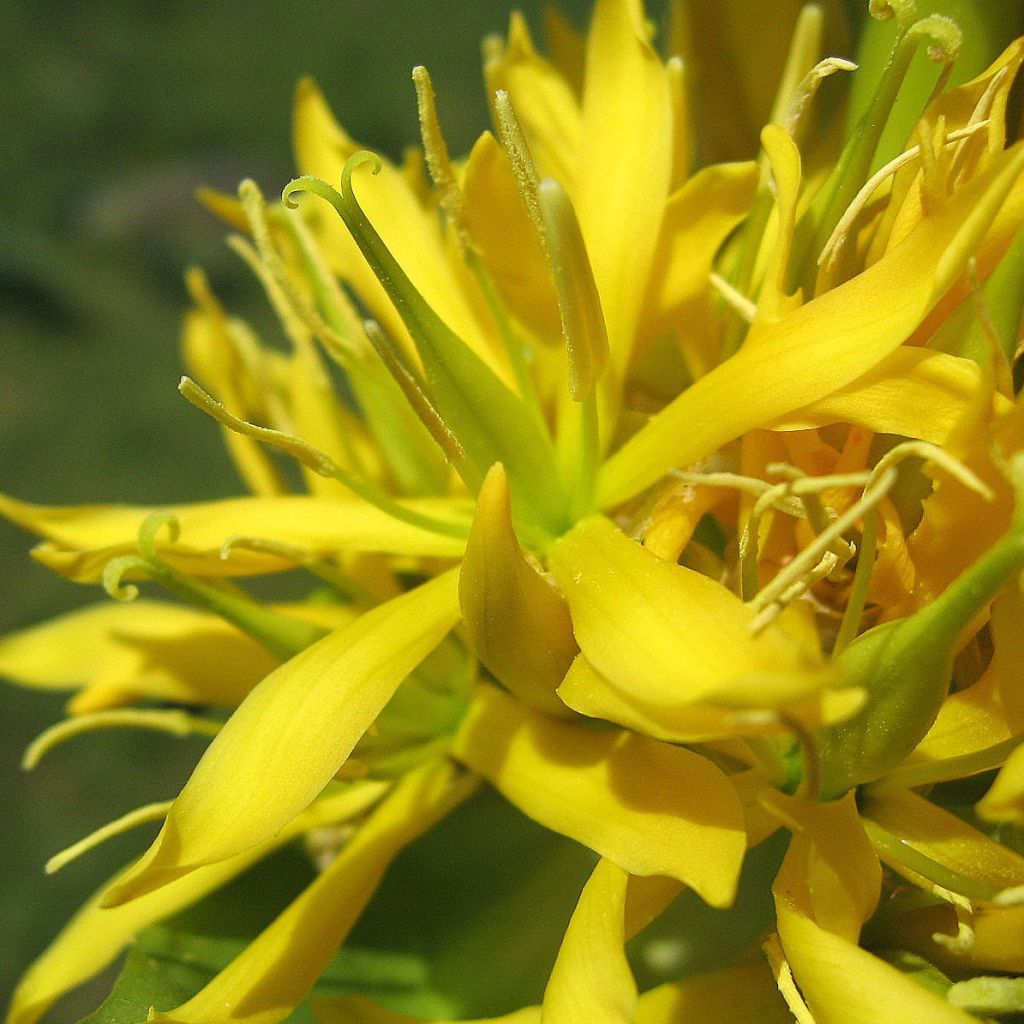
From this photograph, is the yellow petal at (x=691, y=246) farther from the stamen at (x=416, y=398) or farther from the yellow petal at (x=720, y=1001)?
the yellow petal at (x=720, y=1001)

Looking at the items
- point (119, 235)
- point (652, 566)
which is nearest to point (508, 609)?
point (652, 566)

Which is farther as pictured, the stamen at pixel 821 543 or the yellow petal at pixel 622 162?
the yellow petal at pixel 622 162

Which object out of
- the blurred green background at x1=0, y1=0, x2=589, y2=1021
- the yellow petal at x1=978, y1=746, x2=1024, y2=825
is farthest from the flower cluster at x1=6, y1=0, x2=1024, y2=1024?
the blurred green background at x1=0, y1=0, x2=589, y2=1021

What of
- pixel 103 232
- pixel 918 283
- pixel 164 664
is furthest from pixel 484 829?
pixel 103 232

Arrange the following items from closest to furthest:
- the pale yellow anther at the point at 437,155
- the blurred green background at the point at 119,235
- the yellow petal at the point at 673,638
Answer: the yellow petal at the point at 673,638 < the pale yellow anther at the point at 437,155 < the blurred green background at the point at 119,235

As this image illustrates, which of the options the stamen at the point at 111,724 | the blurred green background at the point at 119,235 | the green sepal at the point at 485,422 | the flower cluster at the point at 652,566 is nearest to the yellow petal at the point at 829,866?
the flower cluster at the point at 652,566

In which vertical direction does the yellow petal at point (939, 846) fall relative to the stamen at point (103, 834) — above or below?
below

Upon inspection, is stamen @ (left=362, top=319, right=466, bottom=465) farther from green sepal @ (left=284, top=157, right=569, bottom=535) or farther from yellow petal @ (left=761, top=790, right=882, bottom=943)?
yellow petal @ (left=761, top=790, right=882, bottom=943)

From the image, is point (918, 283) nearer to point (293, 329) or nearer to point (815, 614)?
point (815, 614)
